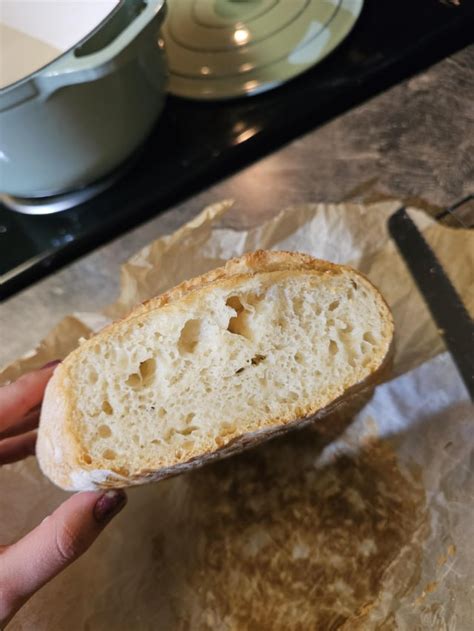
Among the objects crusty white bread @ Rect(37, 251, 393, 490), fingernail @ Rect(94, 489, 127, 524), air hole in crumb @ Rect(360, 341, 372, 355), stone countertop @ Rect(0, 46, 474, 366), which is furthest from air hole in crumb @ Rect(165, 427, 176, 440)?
stone countertop @ Rect(0, 46, 474, 366)

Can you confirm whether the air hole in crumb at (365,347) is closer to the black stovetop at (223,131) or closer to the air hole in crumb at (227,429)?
the air hole in crumb at (227,429)

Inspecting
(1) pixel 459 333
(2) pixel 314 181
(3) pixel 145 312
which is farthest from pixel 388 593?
(2) pixel 314 181

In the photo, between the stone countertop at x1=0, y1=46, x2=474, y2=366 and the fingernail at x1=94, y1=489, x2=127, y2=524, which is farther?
the stone countertop at x1=0, y1=46, x2=474, y2=366

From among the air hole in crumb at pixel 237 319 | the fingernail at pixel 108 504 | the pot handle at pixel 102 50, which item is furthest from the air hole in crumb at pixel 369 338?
the pot handle at pixel 102 50

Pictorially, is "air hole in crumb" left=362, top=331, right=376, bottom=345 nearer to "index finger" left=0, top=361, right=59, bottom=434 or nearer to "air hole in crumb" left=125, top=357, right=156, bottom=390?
"air hole in crumb" left=125, top=357, right=156, bottom=390

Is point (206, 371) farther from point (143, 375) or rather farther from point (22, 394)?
point (22, 394)

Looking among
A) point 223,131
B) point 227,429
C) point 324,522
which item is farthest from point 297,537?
→ point 223,131
